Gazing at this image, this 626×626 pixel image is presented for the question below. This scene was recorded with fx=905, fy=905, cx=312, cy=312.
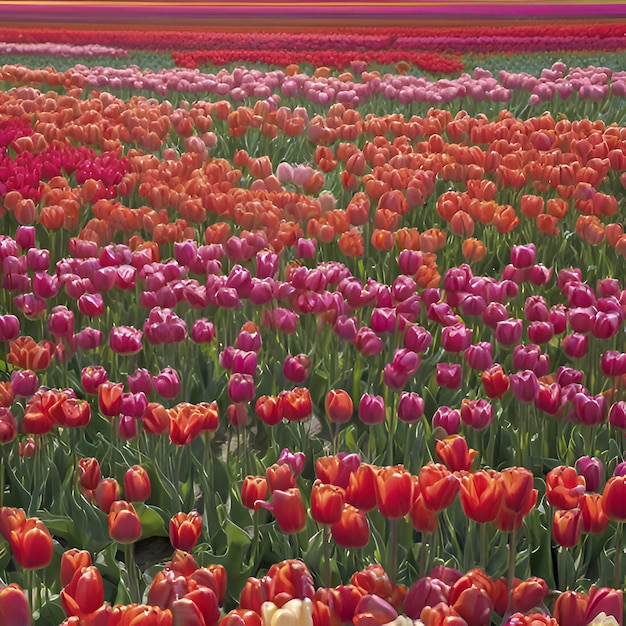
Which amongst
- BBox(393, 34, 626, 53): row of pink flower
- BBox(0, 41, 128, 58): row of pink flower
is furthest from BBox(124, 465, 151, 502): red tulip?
BBox(393, 34, 626, 53): row of pink flower

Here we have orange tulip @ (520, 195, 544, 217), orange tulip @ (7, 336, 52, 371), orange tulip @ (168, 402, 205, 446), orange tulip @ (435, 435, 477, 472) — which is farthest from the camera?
orange tulip @ (520, 195, 544, 217)

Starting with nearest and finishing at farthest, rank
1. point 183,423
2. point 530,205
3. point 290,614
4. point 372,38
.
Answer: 1. point 290,614
2. point 183,423
3. point 530,205
4. point 372,38

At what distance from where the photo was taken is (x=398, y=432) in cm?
259

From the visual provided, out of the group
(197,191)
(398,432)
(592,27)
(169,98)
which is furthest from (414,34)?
(398,432)

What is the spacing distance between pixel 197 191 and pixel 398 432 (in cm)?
187

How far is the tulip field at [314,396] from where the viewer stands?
4.95ft

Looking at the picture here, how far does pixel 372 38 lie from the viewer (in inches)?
776

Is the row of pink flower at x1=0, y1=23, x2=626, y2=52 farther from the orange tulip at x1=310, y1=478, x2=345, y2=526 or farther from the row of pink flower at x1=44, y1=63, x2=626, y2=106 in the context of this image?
the orange tulip at x1=310, y1=478, x2=345, y2=526

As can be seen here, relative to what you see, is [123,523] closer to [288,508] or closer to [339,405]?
[288,508]

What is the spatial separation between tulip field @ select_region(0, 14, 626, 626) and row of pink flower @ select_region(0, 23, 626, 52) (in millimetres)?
13066

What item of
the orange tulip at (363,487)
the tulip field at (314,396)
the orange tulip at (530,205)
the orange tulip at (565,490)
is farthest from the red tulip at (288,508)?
the orange tulip at (530,205)

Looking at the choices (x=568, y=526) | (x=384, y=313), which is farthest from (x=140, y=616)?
(x=384, y=313)

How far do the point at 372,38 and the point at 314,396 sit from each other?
58.7 feet

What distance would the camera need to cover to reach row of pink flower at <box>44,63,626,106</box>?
26.7 ft
